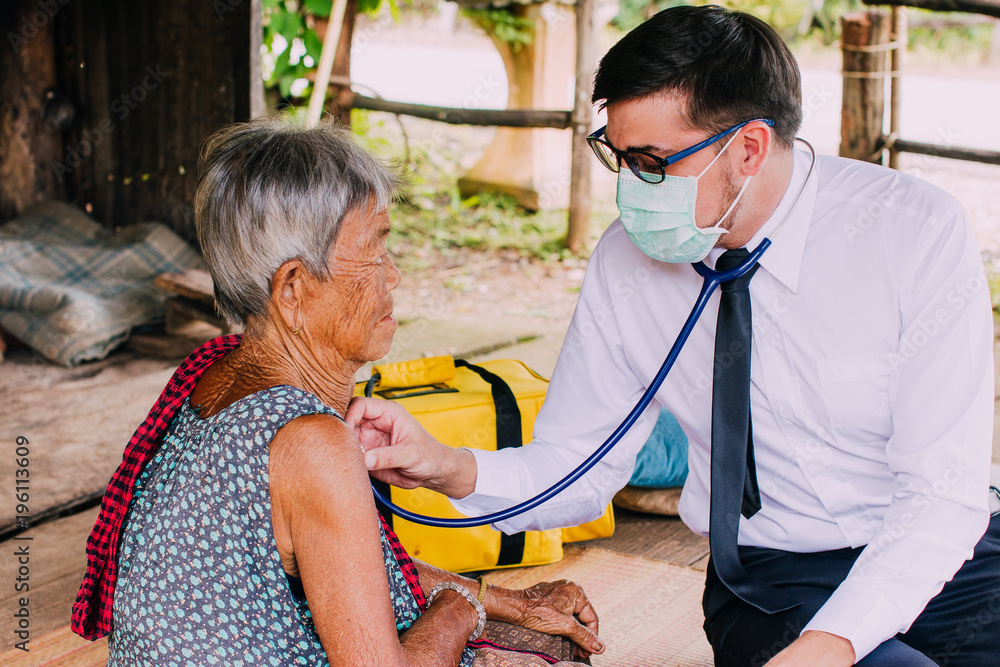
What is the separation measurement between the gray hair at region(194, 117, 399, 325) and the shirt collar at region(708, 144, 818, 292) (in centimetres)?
75

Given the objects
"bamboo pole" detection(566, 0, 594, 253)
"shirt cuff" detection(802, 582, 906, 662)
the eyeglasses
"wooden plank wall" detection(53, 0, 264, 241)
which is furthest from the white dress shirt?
"bamboo pole" detection(566, 0, 594, 253)

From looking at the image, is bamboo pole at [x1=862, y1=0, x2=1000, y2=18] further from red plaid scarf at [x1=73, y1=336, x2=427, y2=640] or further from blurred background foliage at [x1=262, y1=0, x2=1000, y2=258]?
red plaid scarf at [x1=73, y1=336, x2=427, y2=640]

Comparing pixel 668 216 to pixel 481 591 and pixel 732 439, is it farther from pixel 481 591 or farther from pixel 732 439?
pixel 481 591

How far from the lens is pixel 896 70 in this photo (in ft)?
16.0

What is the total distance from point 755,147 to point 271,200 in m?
0.87

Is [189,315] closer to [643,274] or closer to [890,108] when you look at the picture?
[643,274]

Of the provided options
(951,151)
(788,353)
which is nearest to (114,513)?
(788,353)

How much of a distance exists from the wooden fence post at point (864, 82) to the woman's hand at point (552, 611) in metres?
3.66

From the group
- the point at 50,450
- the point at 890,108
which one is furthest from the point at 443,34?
the point at 50,450

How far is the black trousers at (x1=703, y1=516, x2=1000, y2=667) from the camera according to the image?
1666 millimetres

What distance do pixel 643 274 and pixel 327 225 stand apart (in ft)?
2.45

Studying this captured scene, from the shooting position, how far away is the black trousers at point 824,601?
1.67 meters

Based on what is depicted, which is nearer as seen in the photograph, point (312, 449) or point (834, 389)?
point (312, 449)

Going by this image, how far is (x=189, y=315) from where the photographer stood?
4203mm
